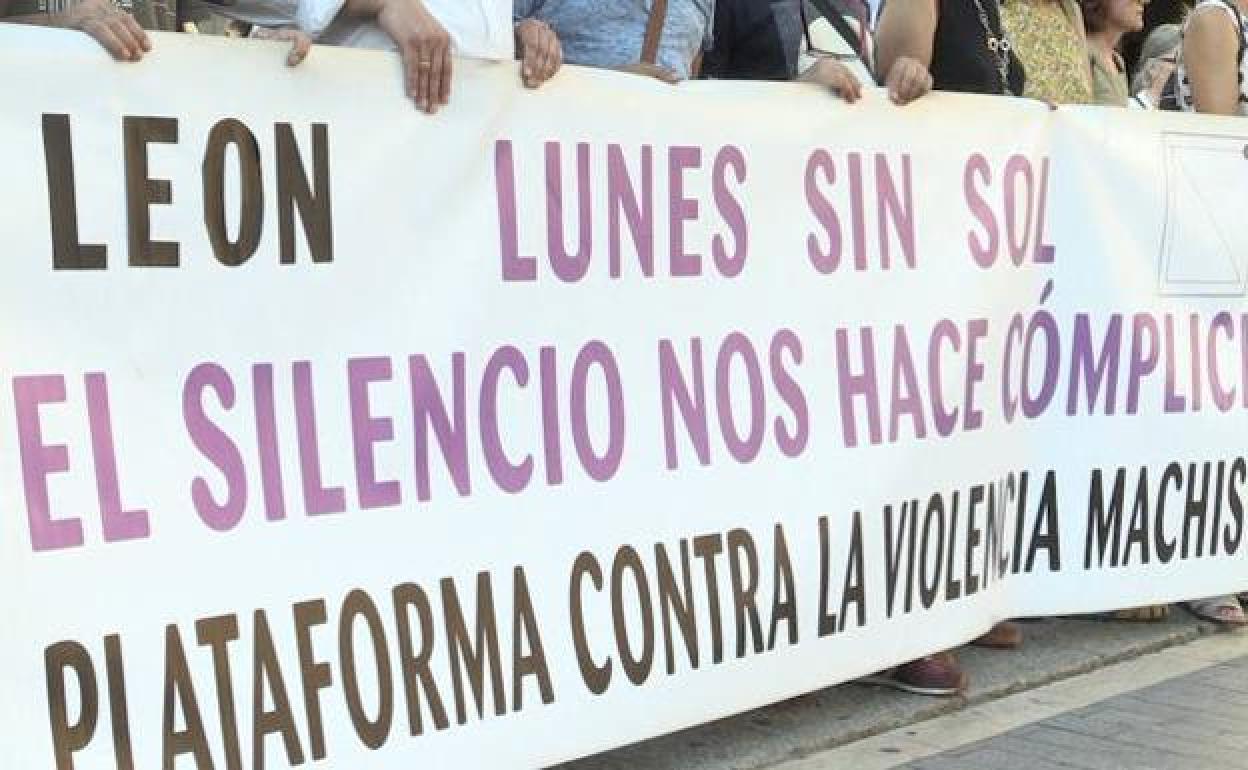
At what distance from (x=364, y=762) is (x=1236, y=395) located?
2.98 metres

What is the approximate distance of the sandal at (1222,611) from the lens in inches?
201

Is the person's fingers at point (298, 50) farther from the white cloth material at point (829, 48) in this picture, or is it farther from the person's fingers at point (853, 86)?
the white cloth material at point (829, 48)

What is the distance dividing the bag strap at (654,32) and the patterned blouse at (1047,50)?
1.47m

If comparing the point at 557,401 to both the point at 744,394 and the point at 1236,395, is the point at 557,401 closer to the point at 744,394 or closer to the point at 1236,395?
the point at 744,394

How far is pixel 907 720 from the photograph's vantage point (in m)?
4.19

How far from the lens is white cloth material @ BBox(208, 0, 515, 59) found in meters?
3.39

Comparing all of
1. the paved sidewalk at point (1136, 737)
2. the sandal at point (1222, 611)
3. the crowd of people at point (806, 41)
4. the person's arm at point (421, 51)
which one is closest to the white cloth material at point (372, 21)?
the crowd of people at point (806, 41)

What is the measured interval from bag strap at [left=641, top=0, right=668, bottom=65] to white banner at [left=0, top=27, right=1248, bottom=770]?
281mm

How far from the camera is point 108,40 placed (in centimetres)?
277

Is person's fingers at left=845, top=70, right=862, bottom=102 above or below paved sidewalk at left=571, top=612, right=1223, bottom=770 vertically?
above

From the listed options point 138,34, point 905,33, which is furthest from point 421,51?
point 905,33

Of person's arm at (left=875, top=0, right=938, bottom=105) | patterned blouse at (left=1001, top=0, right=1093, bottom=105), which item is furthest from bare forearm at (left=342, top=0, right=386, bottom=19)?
patterned blouse at (left=1001, top=0, right=1093, bottom=105)

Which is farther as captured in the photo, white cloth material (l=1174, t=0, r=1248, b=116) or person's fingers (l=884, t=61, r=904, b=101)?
white cloth material (l=1174, t=0, r=1248, b=116)

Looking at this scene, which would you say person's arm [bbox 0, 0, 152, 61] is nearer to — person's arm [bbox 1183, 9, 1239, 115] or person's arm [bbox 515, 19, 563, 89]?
person's arm [bbox 515, 19, 563, 89]
